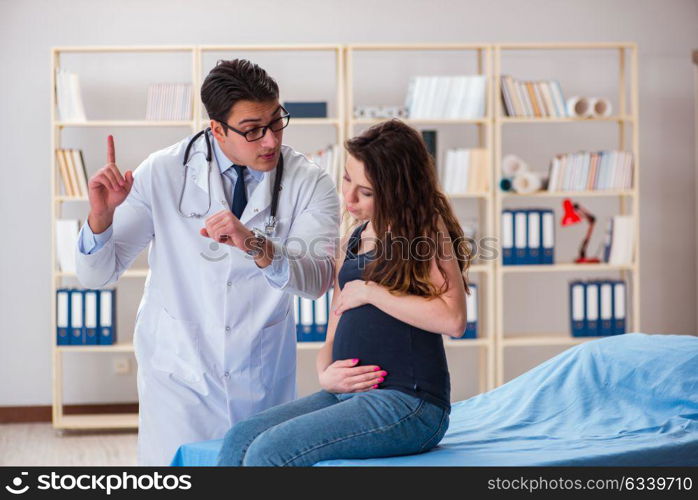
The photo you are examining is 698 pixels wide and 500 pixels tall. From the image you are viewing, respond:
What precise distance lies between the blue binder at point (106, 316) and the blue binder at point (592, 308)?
223 centimetres

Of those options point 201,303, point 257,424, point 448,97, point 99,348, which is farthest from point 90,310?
point 257,424

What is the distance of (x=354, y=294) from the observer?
1820 mm

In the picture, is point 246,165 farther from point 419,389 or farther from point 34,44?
point 34,44

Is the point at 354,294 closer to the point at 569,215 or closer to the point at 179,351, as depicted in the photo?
the point at 179,351

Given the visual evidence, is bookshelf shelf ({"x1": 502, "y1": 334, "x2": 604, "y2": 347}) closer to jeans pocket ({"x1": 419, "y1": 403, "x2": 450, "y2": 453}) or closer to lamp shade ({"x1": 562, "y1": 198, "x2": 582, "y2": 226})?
lamp shade ({"x1": 562, "y1": 198, "x2": 582, "y2": 226})

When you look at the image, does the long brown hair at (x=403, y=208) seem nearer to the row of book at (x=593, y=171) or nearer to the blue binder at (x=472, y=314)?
the blue binder at (x=472, y=314)

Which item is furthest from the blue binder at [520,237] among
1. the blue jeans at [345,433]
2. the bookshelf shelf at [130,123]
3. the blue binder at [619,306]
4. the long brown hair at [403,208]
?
the blue jeans at [345,433]

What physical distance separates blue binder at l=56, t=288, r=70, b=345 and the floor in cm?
45

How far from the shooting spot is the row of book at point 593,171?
4.19 metres

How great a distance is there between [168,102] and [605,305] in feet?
7.46

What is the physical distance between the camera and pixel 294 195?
2.11 m

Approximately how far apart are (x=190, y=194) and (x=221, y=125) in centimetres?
19

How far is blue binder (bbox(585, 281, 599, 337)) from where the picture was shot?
4199mm

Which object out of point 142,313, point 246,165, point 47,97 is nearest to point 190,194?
point 246,165
